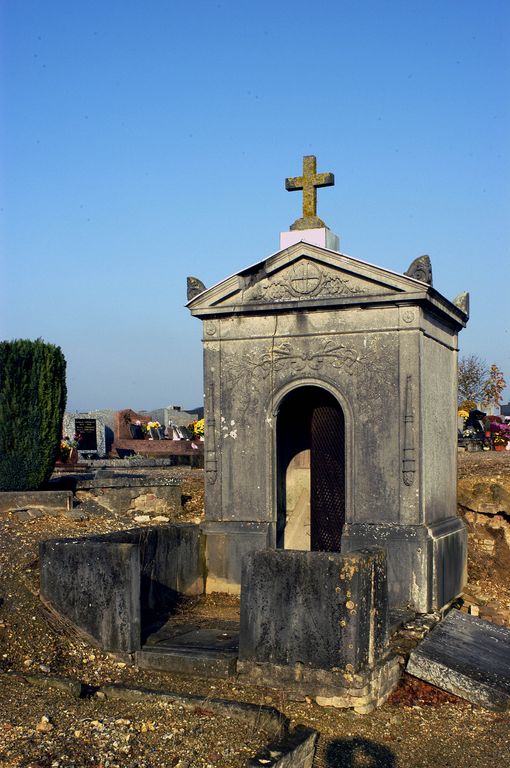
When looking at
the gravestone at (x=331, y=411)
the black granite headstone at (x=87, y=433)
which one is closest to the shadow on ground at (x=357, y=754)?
the gravestone at (x=331, y=411)

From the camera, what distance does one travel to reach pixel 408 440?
855 centimetres

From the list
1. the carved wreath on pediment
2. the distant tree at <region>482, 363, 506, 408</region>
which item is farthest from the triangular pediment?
the distant tree at <region>482, 363, 506, 408</region>

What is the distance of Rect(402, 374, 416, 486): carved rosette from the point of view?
8523 mm

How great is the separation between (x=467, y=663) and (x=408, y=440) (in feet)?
7.87

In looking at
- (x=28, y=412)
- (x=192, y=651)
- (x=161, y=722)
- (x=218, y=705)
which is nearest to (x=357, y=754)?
(x=218, y=705)

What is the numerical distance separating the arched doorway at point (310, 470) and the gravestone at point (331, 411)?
0.6 inches

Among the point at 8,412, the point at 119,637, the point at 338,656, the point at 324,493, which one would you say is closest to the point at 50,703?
the point at 119,637

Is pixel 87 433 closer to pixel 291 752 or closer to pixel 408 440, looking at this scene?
pixel 408 440

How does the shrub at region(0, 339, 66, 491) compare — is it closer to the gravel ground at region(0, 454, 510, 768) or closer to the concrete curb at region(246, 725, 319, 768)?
the gravel ground at region(0, 454, 510, 768)

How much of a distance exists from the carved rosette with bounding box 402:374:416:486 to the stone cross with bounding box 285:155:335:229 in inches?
95.2

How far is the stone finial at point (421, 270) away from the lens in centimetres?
859

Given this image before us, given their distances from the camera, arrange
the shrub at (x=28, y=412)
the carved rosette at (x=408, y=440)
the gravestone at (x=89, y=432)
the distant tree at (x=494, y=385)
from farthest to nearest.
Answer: the distant tree at (x=494, y=385) < the gravestone at (x=89, y=432) < the shrub at (x=28, y=412) < the carved rosette at (x=408, y=440)

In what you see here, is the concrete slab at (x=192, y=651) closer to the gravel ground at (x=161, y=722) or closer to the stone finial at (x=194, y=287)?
the gravel ground at (x=161, y=722)

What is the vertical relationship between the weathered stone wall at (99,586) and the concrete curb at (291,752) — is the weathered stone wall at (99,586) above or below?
above
